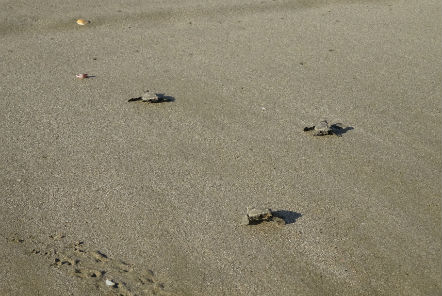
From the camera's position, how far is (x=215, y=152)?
4.75 m

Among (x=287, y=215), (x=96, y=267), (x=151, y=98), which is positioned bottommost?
(x=96, y=267)

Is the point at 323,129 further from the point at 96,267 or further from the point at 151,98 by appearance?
the point at 96,267

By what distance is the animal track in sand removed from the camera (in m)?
3.40

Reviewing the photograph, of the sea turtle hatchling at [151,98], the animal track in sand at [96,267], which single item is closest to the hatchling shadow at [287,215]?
the animal track in sand at [96,267]

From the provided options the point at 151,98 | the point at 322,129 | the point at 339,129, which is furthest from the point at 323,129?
the point at 151,98

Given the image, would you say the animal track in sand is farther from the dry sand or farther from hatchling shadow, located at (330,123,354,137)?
hatchling shadow, located at (330,123,354,137)

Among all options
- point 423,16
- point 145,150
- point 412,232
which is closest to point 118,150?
point 145,150

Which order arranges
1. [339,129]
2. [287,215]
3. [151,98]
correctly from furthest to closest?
[151,98] < [339,129] < [287,215]

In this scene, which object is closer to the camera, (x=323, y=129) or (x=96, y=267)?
(x=96, y=267)

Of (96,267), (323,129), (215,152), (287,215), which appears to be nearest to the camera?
(96,267)

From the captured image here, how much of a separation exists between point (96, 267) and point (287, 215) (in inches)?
55.4

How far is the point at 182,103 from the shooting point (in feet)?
18.0

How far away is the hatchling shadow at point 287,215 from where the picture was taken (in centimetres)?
400

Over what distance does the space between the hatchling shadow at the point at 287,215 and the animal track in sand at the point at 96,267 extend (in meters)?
1.04
